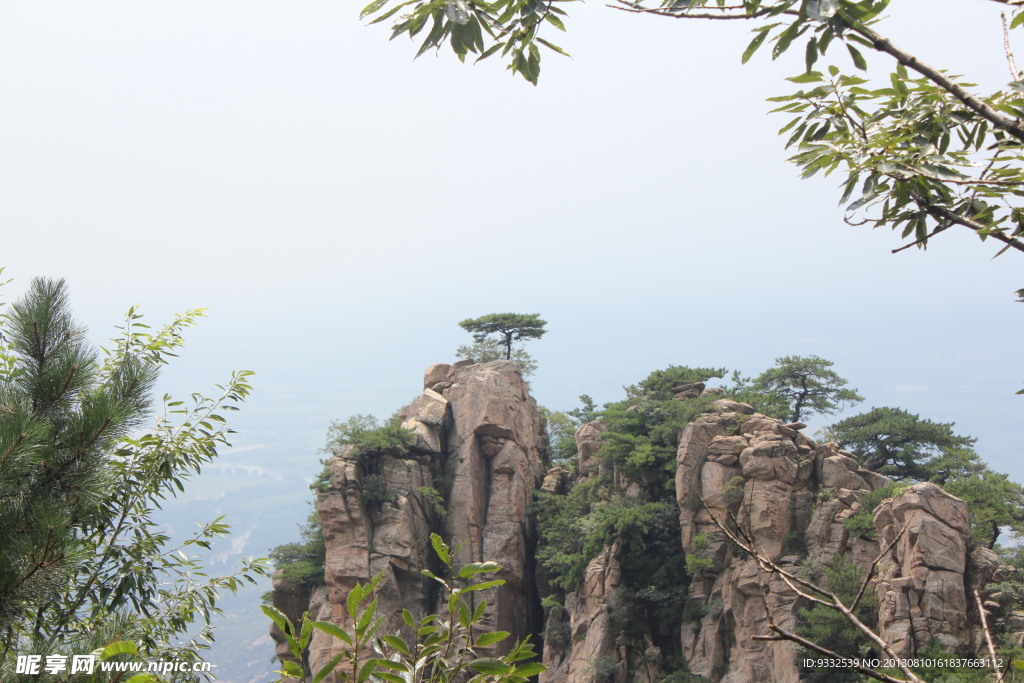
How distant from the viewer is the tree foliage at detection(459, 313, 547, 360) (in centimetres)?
3453

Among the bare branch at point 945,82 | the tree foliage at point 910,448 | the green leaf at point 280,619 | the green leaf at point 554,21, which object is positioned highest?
the tree foliage at point 910,448

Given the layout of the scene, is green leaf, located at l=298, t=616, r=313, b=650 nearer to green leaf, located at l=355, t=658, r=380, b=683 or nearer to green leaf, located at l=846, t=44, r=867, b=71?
green leaf, located at l=355, t=658, r=380, b=683

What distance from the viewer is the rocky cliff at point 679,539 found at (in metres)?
15.7

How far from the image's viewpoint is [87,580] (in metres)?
6.01

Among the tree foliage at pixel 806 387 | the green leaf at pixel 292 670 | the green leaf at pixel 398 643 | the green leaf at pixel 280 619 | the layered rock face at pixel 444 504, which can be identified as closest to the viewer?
the green leaf at pixel 280 619

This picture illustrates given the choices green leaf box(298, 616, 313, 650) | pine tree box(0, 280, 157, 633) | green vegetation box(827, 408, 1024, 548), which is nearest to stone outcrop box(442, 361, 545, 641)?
green vegetation box(827, 408, 1024, 548)

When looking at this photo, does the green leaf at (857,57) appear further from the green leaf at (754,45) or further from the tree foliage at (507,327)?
the tree foliage at (507,327)

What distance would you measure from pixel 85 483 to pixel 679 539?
20.3 metres

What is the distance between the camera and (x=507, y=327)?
114 ft

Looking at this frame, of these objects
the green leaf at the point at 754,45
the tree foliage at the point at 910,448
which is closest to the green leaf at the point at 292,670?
the green leaf at the point at 754,45

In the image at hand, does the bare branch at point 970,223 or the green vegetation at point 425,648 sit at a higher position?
the bare branch at point 970,223

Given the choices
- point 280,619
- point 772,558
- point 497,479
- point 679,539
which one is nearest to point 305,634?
point 280,619

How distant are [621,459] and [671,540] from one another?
3274 millimetres

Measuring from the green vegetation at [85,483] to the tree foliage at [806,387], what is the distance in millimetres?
27173
